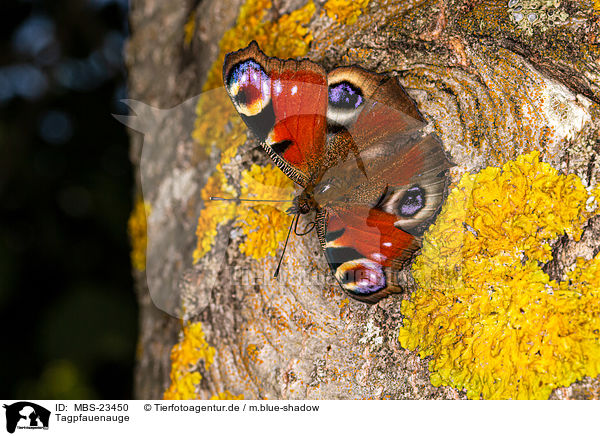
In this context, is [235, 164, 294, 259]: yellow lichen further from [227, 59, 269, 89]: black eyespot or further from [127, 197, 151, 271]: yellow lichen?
[127, 197, 151, 271]: yellow lichen

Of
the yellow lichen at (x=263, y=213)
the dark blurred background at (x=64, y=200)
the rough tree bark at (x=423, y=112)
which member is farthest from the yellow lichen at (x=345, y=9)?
the dark blurred background at (x=64, y=200)

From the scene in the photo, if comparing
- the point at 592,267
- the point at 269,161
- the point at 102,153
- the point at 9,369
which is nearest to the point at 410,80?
the point at 269,161

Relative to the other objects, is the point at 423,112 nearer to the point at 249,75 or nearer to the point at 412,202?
the point at 412,202

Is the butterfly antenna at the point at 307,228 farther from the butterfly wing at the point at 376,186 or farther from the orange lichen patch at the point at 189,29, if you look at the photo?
the orange lichen patch at the point at 189,29

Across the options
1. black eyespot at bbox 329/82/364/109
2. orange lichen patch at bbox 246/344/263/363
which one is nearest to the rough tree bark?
orange lichen patch at bbox 246/344/263/363

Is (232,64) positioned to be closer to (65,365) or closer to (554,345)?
(554,345)
